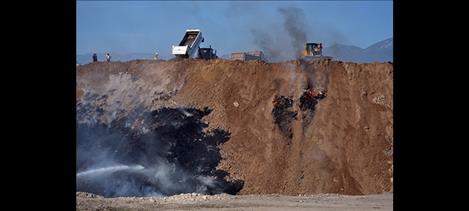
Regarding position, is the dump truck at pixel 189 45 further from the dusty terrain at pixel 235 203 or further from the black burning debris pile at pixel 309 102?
the dusty terrain at pixel 235 203

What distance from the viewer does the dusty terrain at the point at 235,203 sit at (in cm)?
1662

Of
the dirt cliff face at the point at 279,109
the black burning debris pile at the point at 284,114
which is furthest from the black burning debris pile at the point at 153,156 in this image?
the black burning debris pile at the point at 284,114

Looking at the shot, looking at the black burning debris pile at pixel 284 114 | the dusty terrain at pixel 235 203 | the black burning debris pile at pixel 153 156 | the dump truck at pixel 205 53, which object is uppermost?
the dump truck at pixel 205 53

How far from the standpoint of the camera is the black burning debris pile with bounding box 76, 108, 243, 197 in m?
22.9

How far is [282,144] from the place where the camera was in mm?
25281

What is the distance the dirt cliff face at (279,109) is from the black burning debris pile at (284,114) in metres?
0.05

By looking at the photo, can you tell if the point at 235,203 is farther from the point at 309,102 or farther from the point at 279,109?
the point at 309,102

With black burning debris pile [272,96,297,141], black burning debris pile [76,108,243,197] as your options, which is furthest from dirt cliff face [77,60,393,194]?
black burning debris pile [76,108,243,197]

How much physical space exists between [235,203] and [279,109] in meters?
9.60

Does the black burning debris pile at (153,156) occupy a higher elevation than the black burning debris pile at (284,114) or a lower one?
lower

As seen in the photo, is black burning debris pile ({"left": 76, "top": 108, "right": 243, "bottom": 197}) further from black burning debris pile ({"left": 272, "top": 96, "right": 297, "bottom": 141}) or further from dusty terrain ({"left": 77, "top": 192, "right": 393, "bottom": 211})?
dusty terrain ({"left": 77, "top": 192, "right": 393, "bottom": 211})

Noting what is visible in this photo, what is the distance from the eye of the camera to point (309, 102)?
88.4 ft
